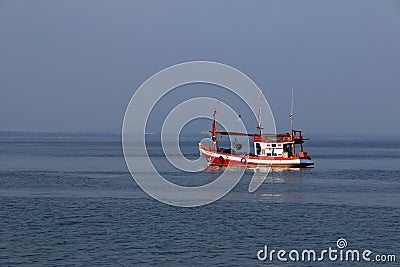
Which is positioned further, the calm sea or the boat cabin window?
the boat cabin window

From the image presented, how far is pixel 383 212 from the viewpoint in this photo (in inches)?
1720

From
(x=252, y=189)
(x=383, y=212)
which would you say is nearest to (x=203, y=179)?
(x=252, y=189)

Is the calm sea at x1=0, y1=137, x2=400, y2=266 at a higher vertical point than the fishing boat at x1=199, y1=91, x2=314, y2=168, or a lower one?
lower

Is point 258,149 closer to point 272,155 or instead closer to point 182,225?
point 272,155

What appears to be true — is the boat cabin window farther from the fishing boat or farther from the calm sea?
the calm sea

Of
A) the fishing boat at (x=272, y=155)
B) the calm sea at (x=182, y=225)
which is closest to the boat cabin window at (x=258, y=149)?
the fishing boat at (x=272, y=155)

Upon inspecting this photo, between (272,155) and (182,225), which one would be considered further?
(272,155)

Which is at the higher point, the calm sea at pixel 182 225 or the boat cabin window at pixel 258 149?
the boat cabin window at pixel 258 149

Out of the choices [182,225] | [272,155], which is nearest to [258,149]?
[272,155]

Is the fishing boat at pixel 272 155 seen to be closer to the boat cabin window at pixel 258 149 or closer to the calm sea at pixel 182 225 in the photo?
the boat cabin window at pixel 258 149

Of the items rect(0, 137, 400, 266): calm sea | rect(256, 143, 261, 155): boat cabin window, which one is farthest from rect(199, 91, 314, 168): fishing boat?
rect(0, 137, 400, 266): calm sea

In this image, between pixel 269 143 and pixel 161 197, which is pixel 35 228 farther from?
pixel 269 143

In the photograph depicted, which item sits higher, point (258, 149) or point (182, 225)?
point (258, 149)

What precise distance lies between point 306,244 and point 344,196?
76.1ft
